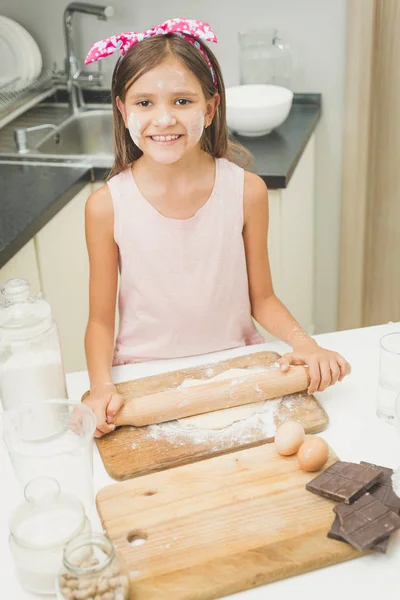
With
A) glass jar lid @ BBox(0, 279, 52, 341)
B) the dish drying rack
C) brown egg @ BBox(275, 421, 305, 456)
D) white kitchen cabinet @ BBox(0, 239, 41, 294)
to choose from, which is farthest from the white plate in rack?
brown egg @ BBox(275, 421, 305, 456)

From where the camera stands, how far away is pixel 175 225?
4.60 feet

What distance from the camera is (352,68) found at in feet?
7.96

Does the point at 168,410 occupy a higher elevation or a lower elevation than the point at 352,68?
lower

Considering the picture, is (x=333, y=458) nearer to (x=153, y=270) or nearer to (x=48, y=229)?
(x=153, y=270)

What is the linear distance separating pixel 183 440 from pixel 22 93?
2.01 metres

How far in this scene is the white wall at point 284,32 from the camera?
2.54 m

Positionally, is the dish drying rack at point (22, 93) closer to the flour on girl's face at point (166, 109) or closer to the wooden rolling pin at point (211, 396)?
the flour on girl's face at point (166, 109)

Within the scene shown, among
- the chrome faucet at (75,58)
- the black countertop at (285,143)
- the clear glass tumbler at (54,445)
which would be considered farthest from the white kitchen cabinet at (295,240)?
the clear glass tumbler at (54,445)

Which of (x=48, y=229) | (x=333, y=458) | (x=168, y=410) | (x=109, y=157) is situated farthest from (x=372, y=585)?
(x=109, y=157)

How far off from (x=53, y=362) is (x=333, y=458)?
1.36 feet

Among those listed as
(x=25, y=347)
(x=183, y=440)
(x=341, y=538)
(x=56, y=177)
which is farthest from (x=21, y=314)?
(x=56, y=177)

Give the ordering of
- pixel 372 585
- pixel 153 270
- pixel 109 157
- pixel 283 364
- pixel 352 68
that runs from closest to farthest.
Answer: pixel 372 585 < pixel 283 364 < pixel 153 270 < pixel 109 157 < pixel 352 68

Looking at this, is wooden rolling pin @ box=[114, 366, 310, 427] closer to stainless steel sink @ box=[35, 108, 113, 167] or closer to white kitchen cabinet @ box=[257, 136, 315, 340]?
white kitchen cabinet @ box=[257, 136, 315, 340]

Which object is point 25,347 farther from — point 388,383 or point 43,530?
point 388,383
